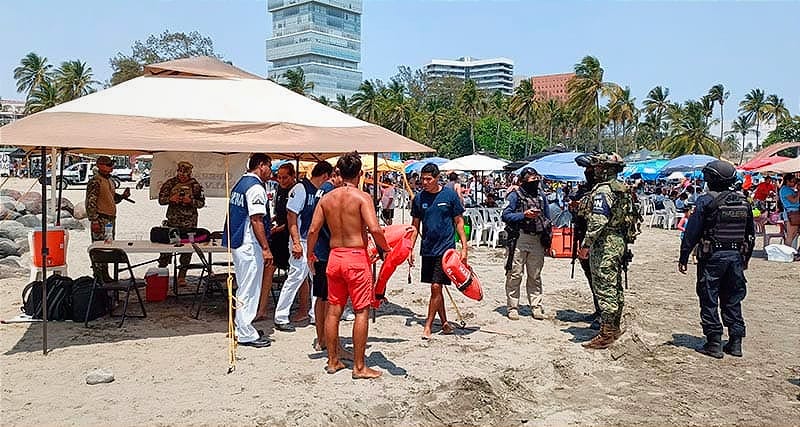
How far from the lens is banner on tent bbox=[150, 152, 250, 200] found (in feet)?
32.4

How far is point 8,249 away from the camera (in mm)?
11148

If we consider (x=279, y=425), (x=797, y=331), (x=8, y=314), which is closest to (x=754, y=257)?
(x=797, y=331)

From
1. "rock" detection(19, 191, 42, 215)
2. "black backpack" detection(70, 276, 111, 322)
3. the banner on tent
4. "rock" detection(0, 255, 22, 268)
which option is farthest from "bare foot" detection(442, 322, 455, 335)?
"rock" detection(19, 191, 42, 215)

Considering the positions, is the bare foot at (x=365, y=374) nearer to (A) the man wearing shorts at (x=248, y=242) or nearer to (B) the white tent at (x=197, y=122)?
(A) the man wearing shorts at (x=248, y=242)

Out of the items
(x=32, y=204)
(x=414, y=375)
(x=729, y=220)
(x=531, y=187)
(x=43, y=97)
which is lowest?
(x=414, y=375)

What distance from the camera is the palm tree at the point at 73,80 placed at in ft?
206

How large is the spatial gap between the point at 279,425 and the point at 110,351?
2.56 m

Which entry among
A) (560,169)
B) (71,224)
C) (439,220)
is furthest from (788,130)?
(439,220)

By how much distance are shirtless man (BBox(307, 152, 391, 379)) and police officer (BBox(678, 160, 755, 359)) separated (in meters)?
3.23

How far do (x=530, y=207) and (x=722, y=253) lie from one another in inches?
80.5

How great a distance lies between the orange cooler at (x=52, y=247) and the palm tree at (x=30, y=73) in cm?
7154

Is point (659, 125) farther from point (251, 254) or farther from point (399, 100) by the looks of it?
point (251, 254)

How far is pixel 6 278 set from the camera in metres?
9.53

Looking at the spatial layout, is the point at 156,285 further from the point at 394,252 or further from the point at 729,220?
the point at 729,220
